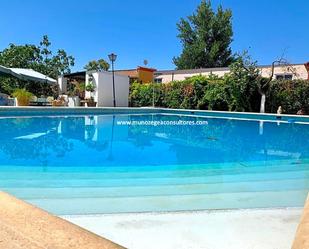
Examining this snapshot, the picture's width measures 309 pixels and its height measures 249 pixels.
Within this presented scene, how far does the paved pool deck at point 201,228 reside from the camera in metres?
2.46

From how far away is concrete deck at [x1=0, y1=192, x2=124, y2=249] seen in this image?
1230 mm

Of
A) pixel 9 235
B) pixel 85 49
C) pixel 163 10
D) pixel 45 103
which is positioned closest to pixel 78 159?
pixel 9 235

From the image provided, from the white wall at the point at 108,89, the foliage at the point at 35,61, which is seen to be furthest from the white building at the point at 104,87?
the foliage at the point at 35,61

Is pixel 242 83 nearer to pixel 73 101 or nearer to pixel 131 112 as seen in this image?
pixel 131 112

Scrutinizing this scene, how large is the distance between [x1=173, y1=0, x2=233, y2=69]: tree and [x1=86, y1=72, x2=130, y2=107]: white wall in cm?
1476

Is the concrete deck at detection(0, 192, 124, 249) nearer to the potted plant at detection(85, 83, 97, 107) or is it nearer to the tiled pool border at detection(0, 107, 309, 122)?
the tiled pool border at detection(0, 107, 309, 122)

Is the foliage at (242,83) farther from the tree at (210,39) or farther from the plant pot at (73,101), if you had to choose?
the tree at (210,39)

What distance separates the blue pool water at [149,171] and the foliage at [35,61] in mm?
13538

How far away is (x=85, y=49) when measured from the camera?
31.3 metres

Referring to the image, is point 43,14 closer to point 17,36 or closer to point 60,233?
point 17,36

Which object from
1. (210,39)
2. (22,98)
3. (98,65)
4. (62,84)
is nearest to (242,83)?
(22,98)

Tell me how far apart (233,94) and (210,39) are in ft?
61.8

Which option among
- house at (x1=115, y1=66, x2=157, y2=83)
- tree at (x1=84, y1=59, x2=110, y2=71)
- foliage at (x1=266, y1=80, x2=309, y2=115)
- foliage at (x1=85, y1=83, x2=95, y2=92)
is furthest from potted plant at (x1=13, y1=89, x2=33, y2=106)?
tree at (x1=84, y1=59, x2=110, y2=71)

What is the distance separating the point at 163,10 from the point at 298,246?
26464 mm
